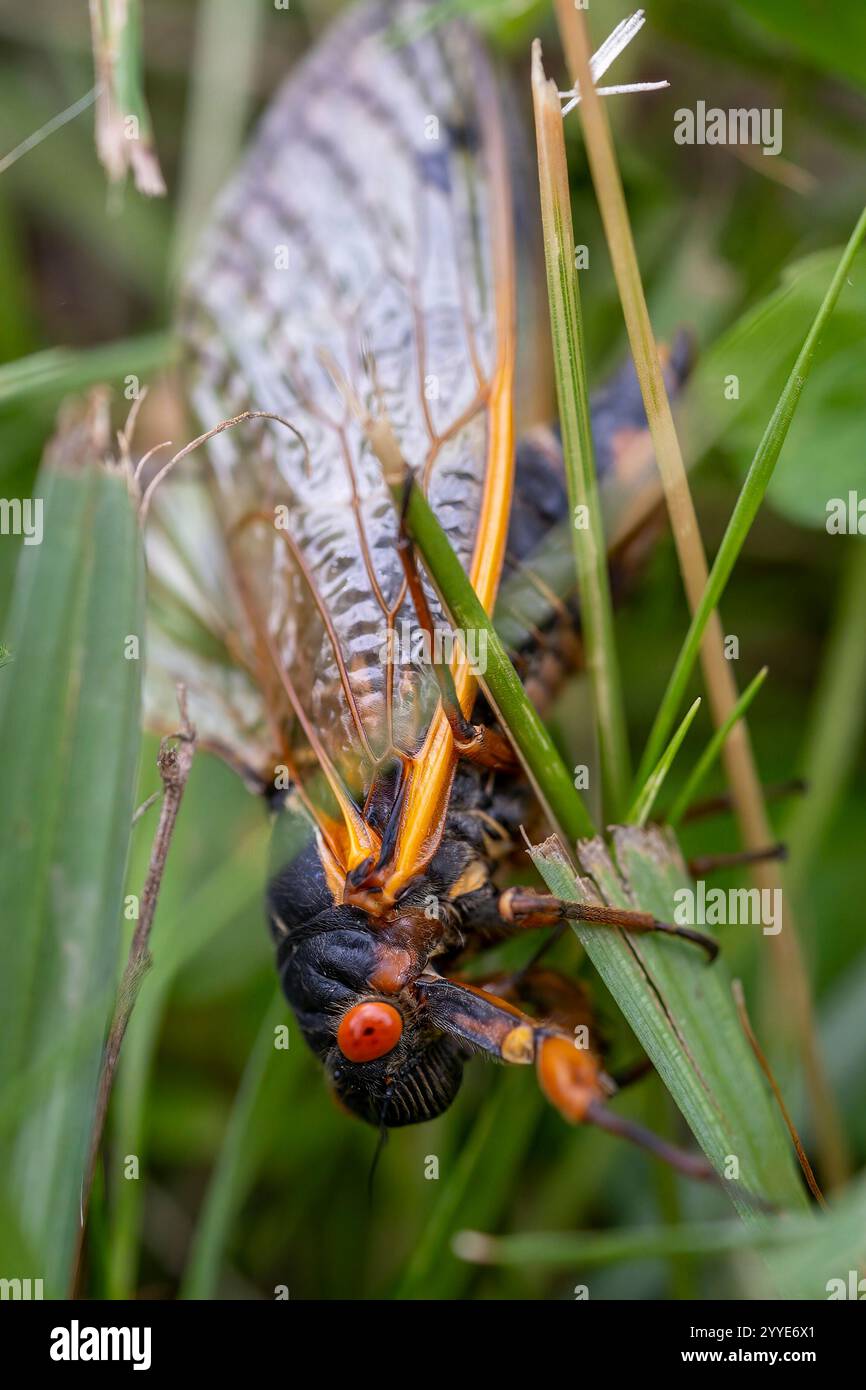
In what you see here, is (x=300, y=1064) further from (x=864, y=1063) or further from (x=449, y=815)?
(x=864, y=1063)

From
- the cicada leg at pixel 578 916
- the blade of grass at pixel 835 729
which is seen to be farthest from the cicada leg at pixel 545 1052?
the blade of grass at pixel 835 729

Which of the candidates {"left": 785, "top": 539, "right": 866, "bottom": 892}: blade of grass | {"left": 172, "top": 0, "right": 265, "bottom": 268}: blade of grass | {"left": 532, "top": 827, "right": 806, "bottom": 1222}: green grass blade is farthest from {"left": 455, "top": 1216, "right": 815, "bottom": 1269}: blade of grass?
{"left": 172, "top": 0, "right": 265, "bottom": 268}: blade of grass

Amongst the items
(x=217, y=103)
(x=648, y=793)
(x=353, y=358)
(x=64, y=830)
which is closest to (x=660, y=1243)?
(x=648, y=793)

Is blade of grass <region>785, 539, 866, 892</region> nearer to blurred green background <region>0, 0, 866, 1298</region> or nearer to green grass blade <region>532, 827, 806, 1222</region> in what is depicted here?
blurred green background <region>0, 0, 866, 1298</region>

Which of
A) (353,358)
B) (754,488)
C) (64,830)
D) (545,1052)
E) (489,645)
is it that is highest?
(353,358)

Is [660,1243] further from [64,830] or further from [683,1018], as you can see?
[64,830]

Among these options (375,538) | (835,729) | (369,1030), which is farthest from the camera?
(835,729)
